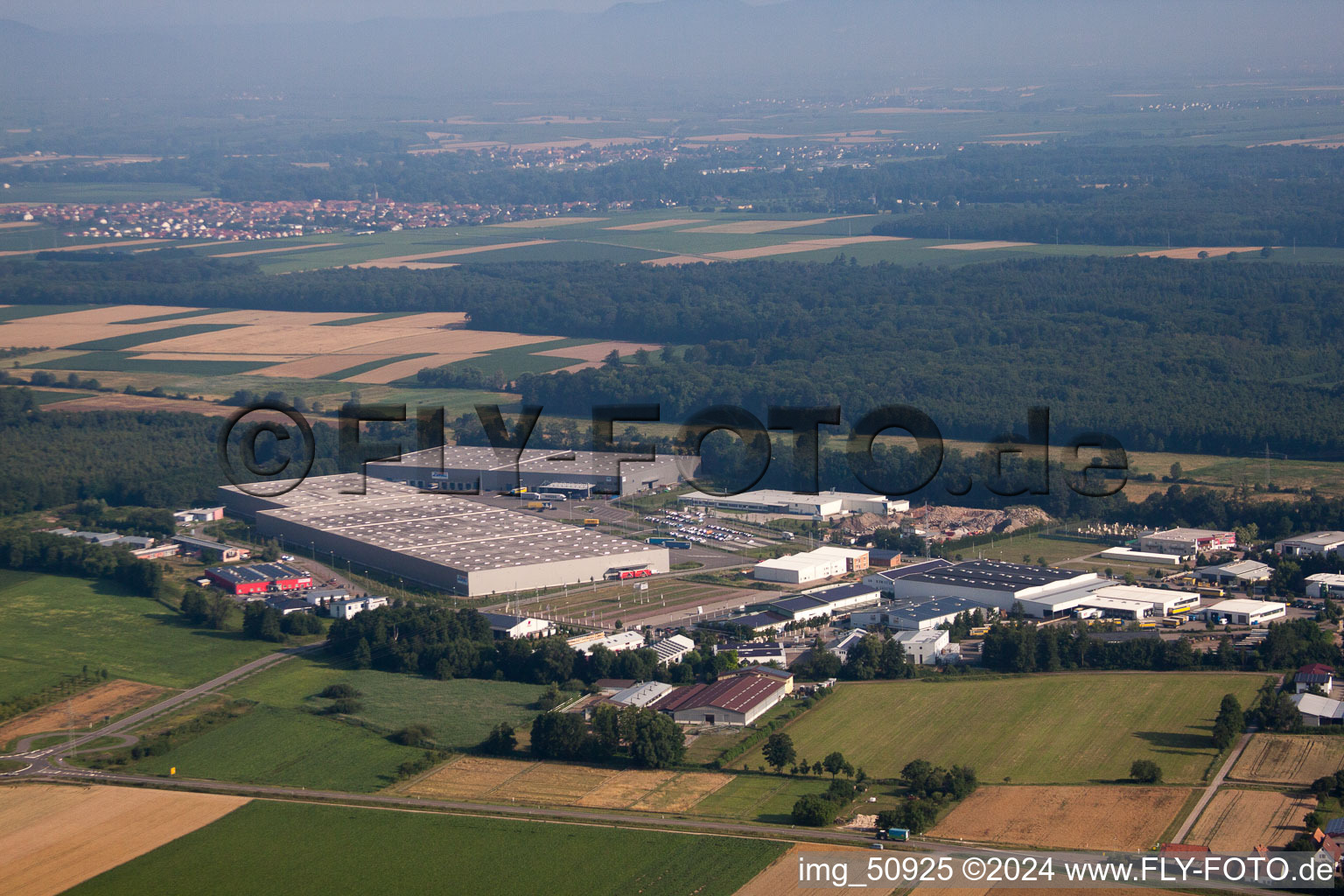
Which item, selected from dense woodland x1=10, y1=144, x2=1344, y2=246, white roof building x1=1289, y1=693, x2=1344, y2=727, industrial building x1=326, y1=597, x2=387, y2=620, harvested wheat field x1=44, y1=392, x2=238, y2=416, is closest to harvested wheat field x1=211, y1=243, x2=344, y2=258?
dense woodland x1=10, y1=144, x2=1344, y2=246

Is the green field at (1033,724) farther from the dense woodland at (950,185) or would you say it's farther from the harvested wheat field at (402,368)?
the dense woodland at (950,185)

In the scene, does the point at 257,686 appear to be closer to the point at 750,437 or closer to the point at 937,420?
the point at 750,437

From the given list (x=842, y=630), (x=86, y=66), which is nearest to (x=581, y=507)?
(x=842, y=630)

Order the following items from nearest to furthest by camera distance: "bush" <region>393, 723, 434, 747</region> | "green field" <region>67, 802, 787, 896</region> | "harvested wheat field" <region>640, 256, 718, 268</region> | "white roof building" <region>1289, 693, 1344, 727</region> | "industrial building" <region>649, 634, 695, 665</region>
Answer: "green field" <region>67, 802, 787, 896</region>, "white roof building" <region>1289, 693, 1344, 727</region>, "bush" <region>393, 723, 434, 747</region>, "industrial building" <region>649, 634, 695, 665</region>, "harvested wheat field" <region>640, 256, 718, 268</region>

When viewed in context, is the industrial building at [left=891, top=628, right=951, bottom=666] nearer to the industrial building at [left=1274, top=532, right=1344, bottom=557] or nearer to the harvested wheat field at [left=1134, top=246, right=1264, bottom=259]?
the industrial building at [left=1274, top=532, right=1344, bottom=557]

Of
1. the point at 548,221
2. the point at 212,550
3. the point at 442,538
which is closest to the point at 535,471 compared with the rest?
the point at 442,538
